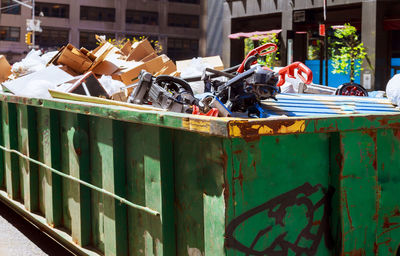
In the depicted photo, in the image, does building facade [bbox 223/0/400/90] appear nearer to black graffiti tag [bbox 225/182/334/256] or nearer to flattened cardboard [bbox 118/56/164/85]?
flattened cardboard [bbox 118/56/164/85]

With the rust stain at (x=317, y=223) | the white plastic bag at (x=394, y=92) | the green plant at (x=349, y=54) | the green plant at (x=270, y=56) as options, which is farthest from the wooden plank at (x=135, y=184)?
the green plant at (x=270, y=56)

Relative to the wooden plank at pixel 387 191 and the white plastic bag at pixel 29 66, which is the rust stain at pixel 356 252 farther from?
the white plastic bag at pixel 29 66

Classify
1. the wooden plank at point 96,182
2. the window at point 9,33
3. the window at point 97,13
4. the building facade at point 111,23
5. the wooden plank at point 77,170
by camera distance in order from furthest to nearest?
the window at point 97,13 → the building facade at point 111,23 → the window at point 9,33 → the wooden plank at point 77,170 → the wooden plank at point 96,182

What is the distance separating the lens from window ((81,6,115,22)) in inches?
2500

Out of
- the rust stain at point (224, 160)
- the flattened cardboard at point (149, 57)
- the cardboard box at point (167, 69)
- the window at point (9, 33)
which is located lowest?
the rust stain at point (224, 160)

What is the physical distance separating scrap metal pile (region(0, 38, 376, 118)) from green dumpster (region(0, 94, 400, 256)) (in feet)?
1.34

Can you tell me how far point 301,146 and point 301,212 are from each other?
1.14ft

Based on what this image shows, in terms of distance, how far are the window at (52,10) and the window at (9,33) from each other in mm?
3008

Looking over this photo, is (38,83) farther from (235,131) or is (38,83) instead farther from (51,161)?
(235,131)

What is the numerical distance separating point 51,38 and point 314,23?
40.0 meters

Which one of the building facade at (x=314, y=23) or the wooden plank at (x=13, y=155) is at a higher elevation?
the building facade at (x=314, y=23)

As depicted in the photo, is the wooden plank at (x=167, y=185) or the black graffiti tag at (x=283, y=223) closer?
the black graffiti tag at (x=283, y=223)

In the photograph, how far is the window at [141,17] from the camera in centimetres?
6550

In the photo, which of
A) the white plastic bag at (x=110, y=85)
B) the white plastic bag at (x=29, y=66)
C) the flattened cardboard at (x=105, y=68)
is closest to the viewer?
the white plastic bag at (x=110, y=85)
